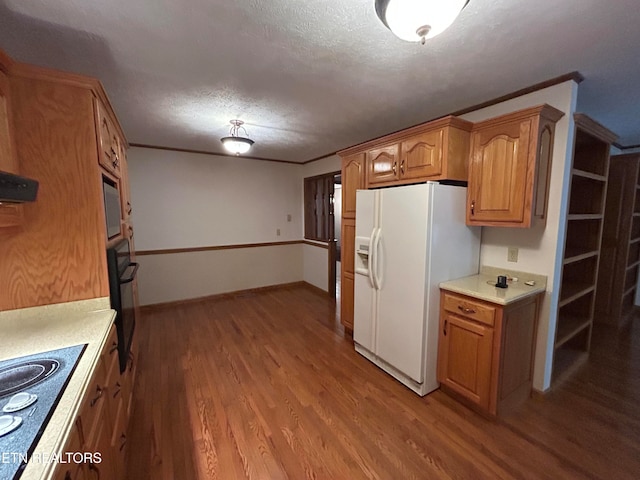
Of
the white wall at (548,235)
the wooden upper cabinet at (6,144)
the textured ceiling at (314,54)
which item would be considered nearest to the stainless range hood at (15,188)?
the wooden upper cabinet at (6,144)

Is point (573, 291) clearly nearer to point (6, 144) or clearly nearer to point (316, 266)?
point (316, 266)

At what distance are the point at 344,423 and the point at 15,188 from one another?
2.14 meters

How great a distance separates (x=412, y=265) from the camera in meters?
2.14

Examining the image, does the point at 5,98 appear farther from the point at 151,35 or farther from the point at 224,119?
the point at 224,119

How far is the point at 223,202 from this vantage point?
4438mm

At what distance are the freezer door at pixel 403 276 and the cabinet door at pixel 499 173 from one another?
472 mm

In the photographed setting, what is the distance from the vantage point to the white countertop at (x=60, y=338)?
29.1 inches

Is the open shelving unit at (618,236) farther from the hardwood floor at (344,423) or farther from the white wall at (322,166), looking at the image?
the white wall at (322,166)

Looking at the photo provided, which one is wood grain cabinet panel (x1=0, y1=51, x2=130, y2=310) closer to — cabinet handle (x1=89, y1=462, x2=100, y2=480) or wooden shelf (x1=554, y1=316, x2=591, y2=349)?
cabinet handle (x1=89, y1=462, x2=100, y2=480)

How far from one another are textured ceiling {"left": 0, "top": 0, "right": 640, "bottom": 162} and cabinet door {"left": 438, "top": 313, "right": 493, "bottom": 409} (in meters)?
1.75

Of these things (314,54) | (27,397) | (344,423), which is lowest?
(344,423)

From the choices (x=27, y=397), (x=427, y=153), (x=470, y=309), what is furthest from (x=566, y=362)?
(x=27, y=397)

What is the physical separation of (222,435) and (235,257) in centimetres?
312

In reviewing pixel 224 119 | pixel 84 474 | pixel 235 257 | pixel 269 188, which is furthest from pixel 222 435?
pixel 269 188
